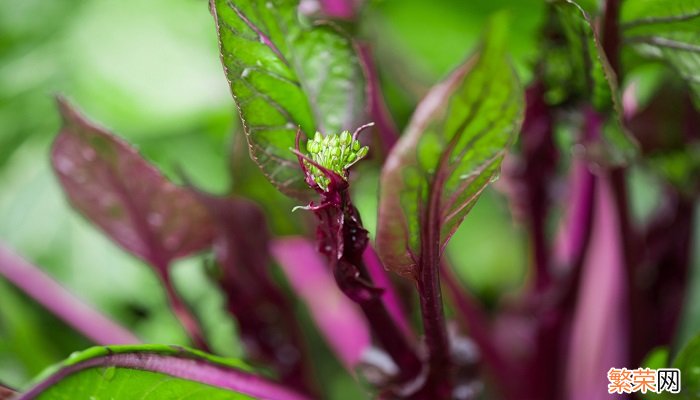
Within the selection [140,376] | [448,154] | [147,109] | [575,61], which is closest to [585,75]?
[575,61]

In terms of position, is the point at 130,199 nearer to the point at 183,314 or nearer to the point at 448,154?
the point at 183,314

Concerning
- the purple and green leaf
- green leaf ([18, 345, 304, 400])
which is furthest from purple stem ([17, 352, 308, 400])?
the purple and green leaf

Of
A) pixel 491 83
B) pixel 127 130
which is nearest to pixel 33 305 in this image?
pixel 127 130

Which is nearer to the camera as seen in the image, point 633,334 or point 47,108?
point 633,334

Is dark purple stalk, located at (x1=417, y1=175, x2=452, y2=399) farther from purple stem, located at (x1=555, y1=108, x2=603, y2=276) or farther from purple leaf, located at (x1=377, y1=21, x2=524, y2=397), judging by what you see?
purple stem, located at (x1=555, y1=108, x2=603, y2=276)

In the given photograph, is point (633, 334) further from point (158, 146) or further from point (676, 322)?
point (158, 146)

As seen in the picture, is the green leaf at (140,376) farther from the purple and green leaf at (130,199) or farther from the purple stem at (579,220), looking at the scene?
the purple stem at (579,220)
